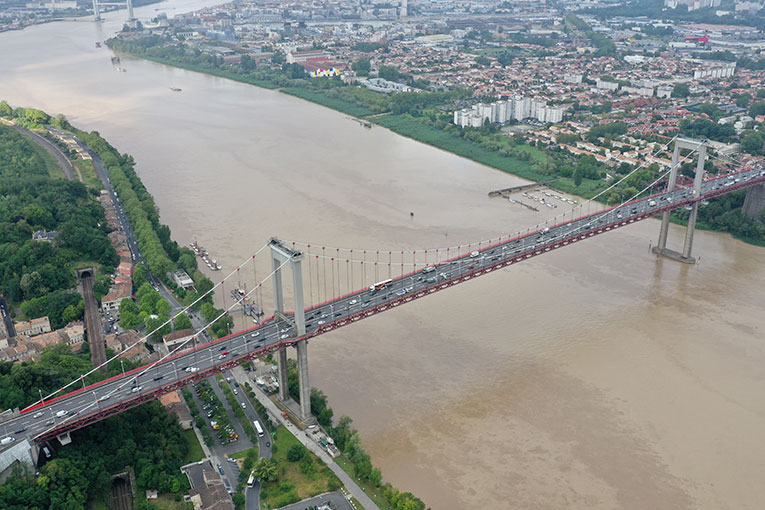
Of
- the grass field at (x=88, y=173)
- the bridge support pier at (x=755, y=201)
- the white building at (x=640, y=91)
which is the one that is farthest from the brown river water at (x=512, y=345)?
the white building at (x=640, y=91)

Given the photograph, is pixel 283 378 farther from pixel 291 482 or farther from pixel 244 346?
pixel 291 482

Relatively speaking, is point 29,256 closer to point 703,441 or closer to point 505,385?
point 505,385

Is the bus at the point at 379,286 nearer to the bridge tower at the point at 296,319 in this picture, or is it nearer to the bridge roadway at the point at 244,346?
the bridge roadway at the point at 244,346

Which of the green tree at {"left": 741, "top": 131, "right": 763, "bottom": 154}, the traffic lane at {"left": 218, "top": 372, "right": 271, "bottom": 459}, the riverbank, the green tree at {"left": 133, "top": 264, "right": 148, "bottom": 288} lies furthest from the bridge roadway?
the green tree at {"left": 741, "top": 131, "right": 763, "bottom": 154}

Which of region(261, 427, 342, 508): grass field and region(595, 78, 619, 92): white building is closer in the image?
region(261, 427, 342, 508): grass field

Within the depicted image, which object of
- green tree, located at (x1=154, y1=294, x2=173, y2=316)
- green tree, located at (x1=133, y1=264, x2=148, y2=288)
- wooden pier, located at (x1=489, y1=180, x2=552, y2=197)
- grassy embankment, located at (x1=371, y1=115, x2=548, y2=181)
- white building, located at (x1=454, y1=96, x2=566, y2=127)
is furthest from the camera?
white building, located at (x1=454, y1=96, x2=566, y2=127)

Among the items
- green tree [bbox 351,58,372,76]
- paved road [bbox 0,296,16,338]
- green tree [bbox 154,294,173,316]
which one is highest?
green tree [bbox 351,58,372,76]

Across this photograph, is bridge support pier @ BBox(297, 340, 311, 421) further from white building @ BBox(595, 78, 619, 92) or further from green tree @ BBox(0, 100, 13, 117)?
white building @ BBox(595, 78, 619, 92)
